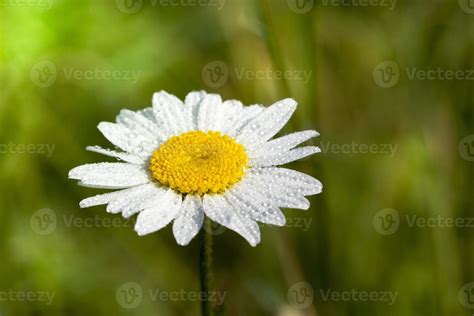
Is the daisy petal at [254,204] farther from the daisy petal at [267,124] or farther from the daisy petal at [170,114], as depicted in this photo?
the daisy petal at [170,114]

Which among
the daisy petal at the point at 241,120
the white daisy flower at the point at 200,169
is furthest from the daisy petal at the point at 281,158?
the daisy petal at the point at 241,120

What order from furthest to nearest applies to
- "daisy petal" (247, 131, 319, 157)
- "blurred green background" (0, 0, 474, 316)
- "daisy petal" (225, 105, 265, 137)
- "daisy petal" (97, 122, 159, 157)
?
1. "blurred green background" (0, 0, 474, 316)
2. "daisy petal" (225, 105, 265, 137)
3. "daisy petal" (97, 122, 159, 157)
4. "daisy petal" (247, 131, 319, 157)

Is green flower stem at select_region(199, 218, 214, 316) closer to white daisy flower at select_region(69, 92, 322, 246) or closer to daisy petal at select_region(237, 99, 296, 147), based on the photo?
Answer: white daisy flower at select_region(69, 92, 322, 246)

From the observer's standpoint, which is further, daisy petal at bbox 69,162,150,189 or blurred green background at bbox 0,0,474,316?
blurred green background at bbox 0,0,474,316

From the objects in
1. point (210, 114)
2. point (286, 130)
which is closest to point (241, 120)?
point (210, 114)

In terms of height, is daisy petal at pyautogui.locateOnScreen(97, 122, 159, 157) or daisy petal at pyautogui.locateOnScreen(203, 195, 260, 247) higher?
daisy petal at pyautogui.locateOnScreen(97, 122, 159, 157)

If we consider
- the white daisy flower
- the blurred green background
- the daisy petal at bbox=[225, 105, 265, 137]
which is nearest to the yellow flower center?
the white daisy flower

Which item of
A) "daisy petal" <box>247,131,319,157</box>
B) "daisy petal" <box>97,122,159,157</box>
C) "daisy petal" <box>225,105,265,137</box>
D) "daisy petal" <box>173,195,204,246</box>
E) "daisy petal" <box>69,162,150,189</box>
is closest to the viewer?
"daisy petal" <box>173,195,204,246</box>
